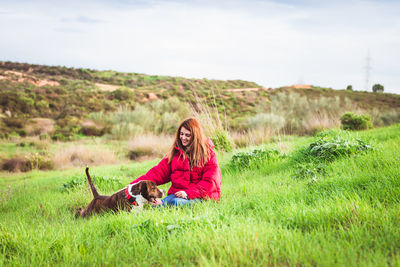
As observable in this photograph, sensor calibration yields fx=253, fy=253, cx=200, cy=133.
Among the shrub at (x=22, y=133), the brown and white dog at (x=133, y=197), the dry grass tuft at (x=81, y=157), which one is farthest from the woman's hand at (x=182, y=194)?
the shrub at (x=22, y=133)

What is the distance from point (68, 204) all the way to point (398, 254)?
15.5 feet

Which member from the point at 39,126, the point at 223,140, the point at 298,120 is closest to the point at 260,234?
the point at 223,140

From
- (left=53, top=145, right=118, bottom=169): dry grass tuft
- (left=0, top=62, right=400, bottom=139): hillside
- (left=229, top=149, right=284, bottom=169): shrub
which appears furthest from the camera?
(left=0, top=62, right=400, bottom=139): hillside

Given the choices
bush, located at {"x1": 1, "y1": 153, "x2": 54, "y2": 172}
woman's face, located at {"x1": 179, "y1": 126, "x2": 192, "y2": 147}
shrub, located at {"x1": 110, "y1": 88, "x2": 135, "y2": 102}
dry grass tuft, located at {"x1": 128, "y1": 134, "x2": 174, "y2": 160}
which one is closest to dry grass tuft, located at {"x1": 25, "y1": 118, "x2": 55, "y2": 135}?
bush, located at {"x1": 1, "y1": 153, "x2": 54, "y2": 172}

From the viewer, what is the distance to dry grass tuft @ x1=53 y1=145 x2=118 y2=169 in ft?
31.4

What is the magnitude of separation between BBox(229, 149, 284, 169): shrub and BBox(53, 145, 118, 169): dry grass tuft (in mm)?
5838

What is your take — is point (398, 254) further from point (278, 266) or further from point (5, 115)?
point (5, 115)

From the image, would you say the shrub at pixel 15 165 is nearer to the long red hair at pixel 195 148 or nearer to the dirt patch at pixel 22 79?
the long red hair at pixel 195 148

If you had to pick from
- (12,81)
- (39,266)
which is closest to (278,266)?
(39,266)

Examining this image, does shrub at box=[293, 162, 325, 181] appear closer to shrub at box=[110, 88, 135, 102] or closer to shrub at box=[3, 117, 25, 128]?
shrub at box=[3, 117, 25, 128]

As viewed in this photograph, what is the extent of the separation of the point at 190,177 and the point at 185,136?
0.64 meters

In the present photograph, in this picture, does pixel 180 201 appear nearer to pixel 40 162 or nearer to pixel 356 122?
pixel 40 162

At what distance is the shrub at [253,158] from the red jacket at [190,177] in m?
1.93

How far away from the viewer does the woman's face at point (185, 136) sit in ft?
12.9
